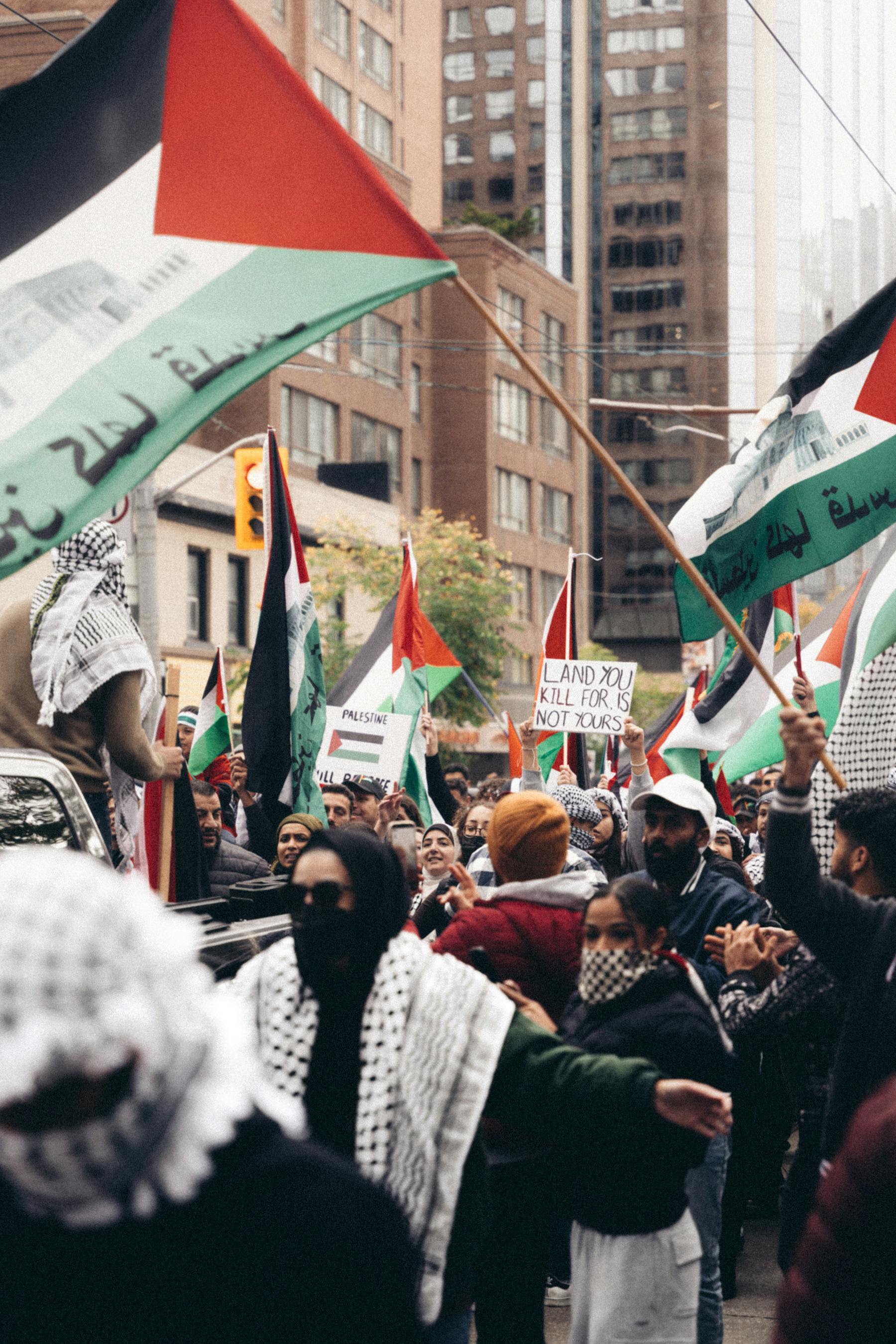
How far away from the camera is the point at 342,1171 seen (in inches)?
81.0

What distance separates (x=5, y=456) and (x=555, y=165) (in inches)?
3498

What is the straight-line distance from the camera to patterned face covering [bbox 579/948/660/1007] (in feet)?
14.2

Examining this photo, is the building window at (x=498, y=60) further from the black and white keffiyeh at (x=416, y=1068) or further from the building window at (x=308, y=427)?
the black and white keffiyeh at (x=416, y=1068)

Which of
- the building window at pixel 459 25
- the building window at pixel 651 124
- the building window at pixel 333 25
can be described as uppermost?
the building window at pixel 459 25

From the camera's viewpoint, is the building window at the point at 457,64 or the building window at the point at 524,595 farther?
the building window at the point at 457,64

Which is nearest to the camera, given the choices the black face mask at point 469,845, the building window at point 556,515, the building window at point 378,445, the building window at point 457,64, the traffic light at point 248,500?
the black face mask at point 469,845

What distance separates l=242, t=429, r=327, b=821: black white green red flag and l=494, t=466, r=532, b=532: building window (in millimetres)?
52829

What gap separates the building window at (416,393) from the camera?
56541 mm

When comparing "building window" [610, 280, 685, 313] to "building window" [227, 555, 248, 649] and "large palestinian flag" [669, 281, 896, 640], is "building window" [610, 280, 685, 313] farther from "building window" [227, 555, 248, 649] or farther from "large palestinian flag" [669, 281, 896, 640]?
"large palestinian flag" [669, 281, 896, 640]

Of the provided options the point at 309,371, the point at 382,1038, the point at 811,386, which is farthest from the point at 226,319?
the point at 309,371

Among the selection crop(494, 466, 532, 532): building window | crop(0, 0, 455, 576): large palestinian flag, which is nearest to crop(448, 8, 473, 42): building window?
crop(494, 466, 532, 532): building window

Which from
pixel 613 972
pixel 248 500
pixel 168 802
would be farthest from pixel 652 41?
pixel 613 972

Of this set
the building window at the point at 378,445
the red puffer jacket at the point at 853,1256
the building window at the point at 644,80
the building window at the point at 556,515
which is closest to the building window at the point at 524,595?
the building window at the point at 556,515

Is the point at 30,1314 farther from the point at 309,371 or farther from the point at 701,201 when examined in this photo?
the point at 701,201
